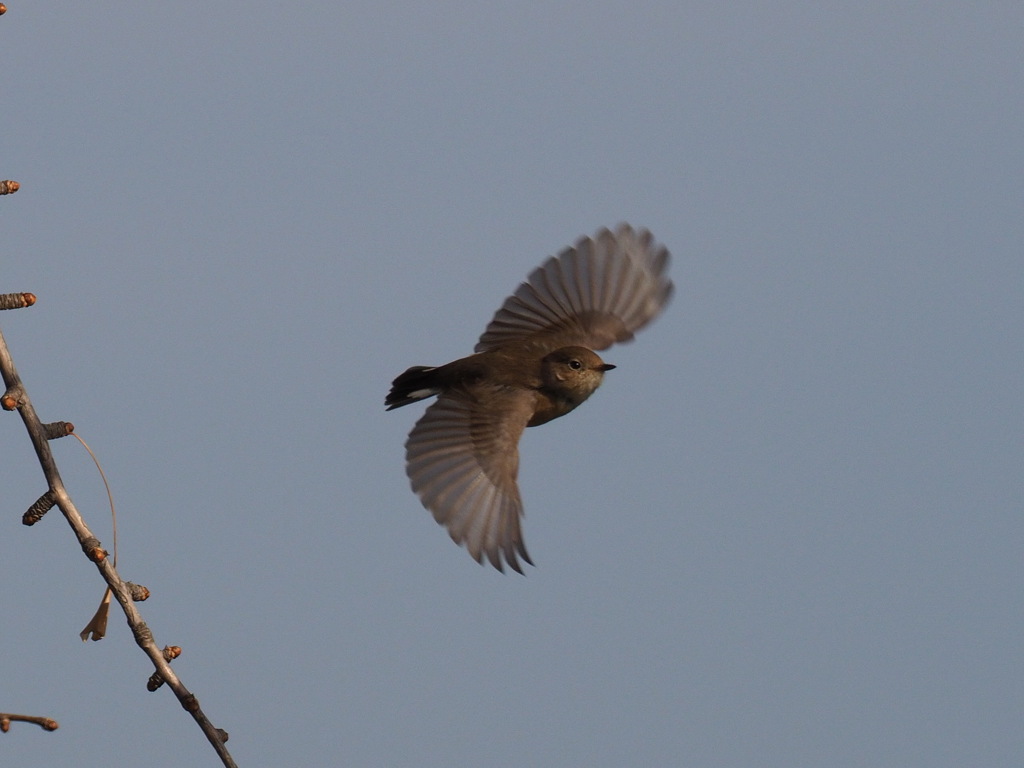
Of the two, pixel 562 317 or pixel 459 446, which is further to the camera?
pixel 562 317

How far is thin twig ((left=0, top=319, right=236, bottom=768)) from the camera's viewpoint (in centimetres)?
422

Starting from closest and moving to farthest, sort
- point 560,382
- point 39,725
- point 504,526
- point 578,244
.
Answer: point 39,725 → point 504,526 → point 560,382 → point 578,244

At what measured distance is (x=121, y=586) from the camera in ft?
14.1

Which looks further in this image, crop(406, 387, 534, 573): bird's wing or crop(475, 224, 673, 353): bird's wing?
crop(475, 224, 673, 353): bird's wing

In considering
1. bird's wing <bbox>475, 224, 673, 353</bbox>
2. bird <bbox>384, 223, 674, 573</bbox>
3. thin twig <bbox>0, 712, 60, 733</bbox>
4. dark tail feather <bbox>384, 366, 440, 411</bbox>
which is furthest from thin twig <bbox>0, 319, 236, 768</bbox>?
bird's wing <bbox>475, 224, 673, 353</bbox>

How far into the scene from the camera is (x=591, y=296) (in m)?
10.3

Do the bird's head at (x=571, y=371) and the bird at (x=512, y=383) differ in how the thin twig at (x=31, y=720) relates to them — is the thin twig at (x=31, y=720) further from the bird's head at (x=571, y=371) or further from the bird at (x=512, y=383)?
the bird's head at (x=571, y=371)

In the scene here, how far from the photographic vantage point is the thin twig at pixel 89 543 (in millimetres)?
4223

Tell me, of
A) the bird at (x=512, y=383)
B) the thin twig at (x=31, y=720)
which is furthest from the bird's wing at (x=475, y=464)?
the thin twig at (x=31, y=720)

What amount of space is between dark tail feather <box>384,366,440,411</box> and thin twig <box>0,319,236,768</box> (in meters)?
4.89

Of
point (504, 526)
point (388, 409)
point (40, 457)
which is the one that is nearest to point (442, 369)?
point (388, 409)

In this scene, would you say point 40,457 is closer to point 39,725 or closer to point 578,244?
point 39,725

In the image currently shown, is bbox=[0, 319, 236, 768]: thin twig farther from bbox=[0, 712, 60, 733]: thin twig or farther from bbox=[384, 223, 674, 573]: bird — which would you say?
bbox=[384, 223, 674, 573]: bird

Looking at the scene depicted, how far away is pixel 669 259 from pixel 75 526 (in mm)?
7002
